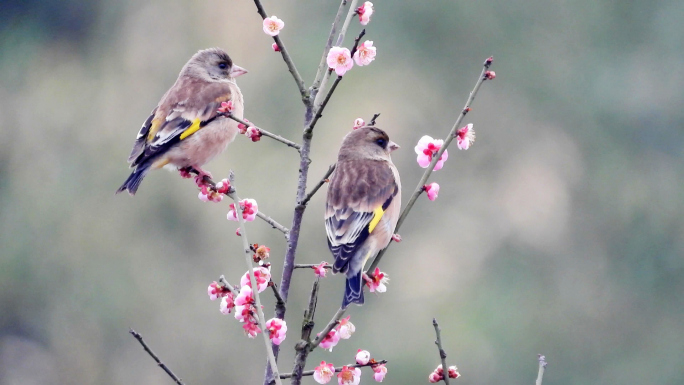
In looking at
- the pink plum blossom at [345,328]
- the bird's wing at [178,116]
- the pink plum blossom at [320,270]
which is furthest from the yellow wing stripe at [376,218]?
the bird's wing at [178,116]

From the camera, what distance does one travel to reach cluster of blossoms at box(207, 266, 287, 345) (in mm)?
3109

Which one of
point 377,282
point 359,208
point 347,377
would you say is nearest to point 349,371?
point 347,377

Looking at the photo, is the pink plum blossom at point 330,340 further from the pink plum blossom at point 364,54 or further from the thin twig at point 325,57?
the pink plum blossom at point 364,54

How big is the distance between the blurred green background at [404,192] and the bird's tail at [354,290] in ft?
37.0

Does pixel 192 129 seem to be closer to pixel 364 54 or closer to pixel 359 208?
pixel 359 208

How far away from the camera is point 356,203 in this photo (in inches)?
186

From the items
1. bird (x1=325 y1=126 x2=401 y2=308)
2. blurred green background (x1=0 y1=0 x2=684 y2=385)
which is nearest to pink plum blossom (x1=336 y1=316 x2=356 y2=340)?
bird (x1=325 y1=126 x2=401 y2=308)

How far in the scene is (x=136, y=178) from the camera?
4945 mm

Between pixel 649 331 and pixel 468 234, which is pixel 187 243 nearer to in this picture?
pixel 468 234

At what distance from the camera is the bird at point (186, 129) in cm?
516

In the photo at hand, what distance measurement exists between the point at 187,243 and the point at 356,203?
1403cm

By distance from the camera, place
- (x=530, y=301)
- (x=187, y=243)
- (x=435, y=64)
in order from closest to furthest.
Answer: (x=187, y=243) → (x=530, y=301) → (x=435, y=64)

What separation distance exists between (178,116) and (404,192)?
1200 cm

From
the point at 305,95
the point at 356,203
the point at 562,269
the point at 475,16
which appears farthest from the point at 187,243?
the point at 305,95
